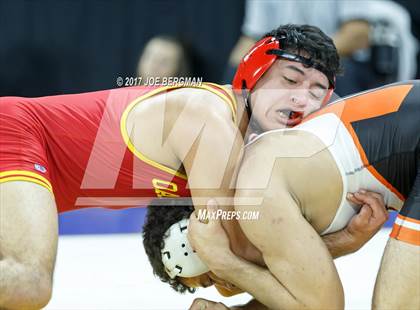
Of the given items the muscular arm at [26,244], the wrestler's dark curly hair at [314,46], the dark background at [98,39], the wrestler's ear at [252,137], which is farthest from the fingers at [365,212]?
the dark background at [98,39]

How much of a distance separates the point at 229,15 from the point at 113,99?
347 centimetres

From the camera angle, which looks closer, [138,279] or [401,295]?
[401,295]

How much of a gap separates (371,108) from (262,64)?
1.89 feet

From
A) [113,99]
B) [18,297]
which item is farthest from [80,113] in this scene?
[18,297]

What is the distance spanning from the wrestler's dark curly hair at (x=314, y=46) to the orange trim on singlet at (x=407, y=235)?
0.82 metres

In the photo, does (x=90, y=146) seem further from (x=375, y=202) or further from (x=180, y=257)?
(x=375, y=202)

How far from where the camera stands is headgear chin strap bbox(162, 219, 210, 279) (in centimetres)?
331

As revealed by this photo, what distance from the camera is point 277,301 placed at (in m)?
3.10

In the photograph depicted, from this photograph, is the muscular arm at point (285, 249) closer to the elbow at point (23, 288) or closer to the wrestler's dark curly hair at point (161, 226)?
the wrestler's dark curly hair at point (161, 226)

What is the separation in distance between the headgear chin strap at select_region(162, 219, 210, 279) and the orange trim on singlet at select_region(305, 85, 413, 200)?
718 mm

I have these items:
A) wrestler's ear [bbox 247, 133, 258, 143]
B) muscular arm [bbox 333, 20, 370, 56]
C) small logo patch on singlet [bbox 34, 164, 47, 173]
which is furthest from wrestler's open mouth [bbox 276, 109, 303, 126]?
muscular arm [bbox 333, 20, 370, 56]

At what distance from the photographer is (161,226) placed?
3.43 metres

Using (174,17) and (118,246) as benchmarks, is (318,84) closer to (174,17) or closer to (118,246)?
(118,246)
